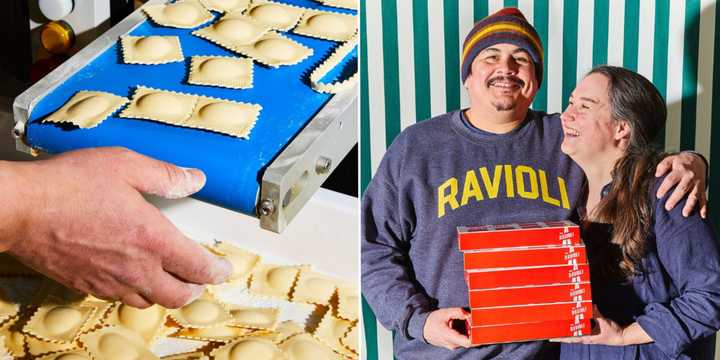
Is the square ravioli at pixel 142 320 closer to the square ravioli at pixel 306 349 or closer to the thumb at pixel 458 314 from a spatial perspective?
the square ravioli at pixel 306 349

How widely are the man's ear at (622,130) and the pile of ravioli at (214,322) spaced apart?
0.68 meters

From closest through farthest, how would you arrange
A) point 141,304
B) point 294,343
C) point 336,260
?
point 141,304 < point 294,343 < point 336,260

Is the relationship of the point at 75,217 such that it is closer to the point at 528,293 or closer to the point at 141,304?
the point at 141,304

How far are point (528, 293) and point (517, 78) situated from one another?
290 millimetres

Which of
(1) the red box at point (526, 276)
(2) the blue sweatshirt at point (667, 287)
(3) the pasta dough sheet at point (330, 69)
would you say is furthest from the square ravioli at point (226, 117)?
(2) the blue sweatshirt at point (667, 287)

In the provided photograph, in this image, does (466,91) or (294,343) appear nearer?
(466,91)

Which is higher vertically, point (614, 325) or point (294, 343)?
point (614, 325)

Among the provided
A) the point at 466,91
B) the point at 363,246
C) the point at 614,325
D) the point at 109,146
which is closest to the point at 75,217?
the point at 109,146

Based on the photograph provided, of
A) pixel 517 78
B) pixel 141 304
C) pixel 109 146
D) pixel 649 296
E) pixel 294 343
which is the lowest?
pixel 294 343

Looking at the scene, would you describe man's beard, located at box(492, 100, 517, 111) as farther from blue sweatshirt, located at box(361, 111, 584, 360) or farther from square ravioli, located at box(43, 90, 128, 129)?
square ravioli, located at box(43, 90, 128, 129)

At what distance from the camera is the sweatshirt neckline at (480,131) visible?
132 centimetres

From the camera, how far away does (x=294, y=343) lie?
175 centimetres

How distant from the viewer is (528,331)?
1.30m

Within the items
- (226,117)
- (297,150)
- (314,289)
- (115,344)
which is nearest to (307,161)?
(297,150)
